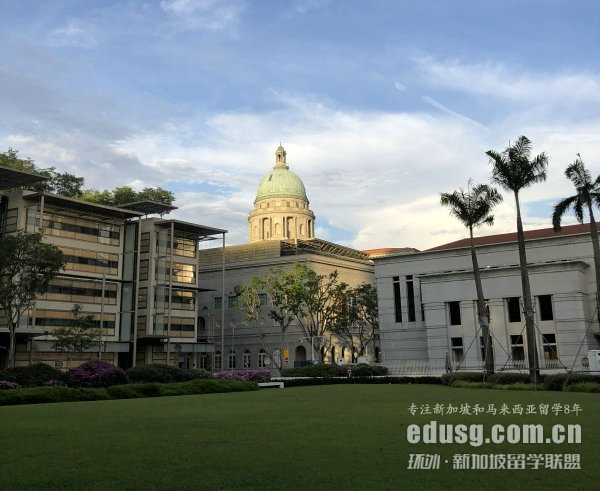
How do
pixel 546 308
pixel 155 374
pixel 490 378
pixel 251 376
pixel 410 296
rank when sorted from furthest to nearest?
pixel 410 296 → pixel 546 308 → pixel 251 376 → pixel 155 374 → pixel 490 378

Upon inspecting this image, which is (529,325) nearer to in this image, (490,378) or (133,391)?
(490,378)

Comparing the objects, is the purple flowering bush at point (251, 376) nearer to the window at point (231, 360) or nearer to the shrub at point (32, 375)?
the shrub at point (32, 375)

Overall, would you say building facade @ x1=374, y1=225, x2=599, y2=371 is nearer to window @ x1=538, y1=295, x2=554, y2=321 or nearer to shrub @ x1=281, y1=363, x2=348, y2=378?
window @ x1=538, y1=295, x2=554, y2=321

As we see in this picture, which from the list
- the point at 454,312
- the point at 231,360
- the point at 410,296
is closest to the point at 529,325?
the point at 454,312

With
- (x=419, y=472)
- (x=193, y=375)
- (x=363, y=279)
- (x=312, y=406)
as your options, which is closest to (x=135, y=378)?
(x=193, y=375)

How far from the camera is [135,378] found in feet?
126

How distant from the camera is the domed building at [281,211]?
10981cm

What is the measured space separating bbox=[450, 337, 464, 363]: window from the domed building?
54367 millimetres

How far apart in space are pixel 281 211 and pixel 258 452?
326 feet

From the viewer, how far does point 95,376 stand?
34.6 metres

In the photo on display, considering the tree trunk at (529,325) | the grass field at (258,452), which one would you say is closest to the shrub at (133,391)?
the grass field at (258,452)

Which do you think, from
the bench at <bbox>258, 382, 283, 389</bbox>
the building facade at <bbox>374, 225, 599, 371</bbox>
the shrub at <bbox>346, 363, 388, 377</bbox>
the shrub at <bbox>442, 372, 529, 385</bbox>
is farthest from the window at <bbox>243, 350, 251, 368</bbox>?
the shrub at <bbox>442, 372, 529, 385</bbox>

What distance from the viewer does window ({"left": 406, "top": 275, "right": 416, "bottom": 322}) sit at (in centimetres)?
6203

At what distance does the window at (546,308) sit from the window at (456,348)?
7450 mm
